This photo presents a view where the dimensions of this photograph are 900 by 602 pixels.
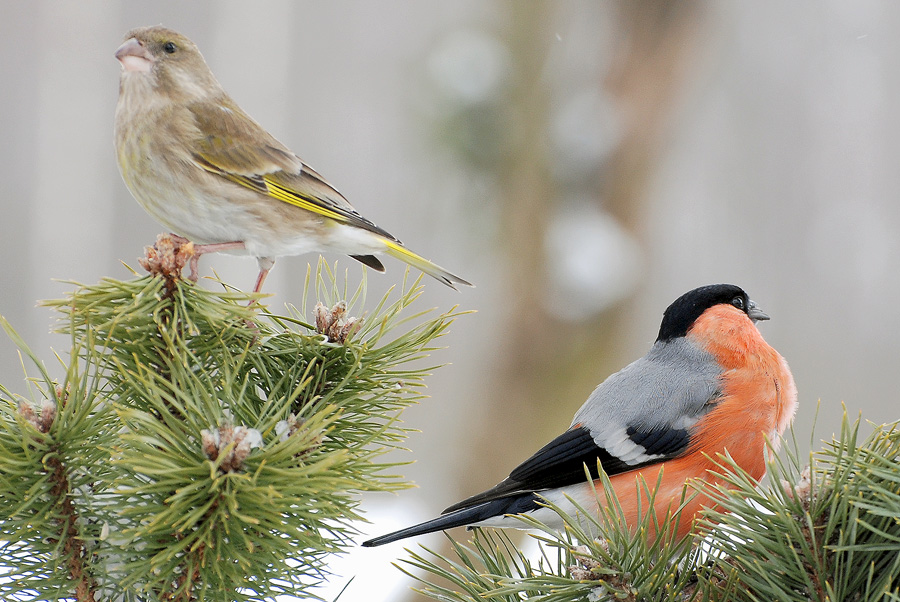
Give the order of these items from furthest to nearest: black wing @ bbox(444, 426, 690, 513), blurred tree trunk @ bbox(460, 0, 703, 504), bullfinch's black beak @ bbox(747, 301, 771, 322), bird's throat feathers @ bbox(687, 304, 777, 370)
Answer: blurred tree trunk @ bbox(460, 0, 703, 504) → bullfinch's black beak @ bbox(747, 301, 771, 322) → bird's throat feathers @ bbox(687, 304, 777, 370) → black wing @ bbox(444, 426, 690, 513)

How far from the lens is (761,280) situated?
7070 millimetres

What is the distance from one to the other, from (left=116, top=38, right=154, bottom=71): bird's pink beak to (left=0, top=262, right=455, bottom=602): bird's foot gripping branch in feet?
3.22

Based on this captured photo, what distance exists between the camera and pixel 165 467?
95cm

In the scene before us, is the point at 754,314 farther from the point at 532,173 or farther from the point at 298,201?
the point at 532,173

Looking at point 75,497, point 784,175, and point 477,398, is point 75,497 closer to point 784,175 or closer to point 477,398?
point 477,398

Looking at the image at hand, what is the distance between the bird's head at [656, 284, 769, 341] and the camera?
1979mm

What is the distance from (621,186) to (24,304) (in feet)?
20.5

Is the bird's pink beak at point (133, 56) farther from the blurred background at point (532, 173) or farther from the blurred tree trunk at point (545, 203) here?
the blurred tree trunk at point (545, 203)

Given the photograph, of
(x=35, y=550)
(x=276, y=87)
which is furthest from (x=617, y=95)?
(x=276, y=87)

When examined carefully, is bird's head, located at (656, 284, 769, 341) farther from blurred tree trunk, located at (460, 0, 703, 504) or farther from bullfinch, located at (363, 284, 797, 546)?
blurred tree trunk, located at (460, 0, 703, 504)

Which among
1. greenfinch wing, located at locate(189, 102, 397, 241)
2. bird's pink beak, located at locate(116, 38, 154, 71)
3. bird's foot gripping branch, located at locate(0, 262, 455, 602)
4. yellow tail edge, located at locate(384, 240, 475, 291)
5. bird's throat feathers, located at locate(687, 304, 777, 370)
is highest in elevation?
bird's pink beak, located at locate(116, 38, 154, 71)

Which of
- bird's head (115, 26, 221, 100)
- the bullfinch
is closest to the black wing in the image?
the bullfinch

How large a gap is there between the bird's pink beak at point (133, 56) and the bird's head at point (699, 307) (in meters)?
1.42

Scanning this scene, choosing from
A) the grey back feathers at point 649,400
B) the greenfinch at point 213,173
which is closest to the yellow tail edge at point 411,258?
the greenfinch at point 213,173
